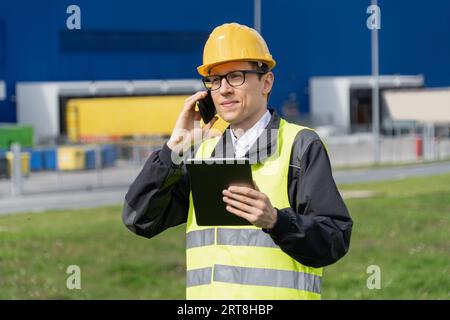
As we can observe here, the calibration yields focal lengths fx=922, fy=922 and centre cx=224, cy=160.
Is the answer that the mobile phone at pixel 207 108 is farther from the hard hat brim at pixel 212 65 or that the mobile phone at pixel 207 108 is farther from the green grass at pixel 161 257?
the green grass at pixel 161 257

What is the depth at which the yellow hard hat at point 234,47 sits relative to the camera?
3936 millimetres

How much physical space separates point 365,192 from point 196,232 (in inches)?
809

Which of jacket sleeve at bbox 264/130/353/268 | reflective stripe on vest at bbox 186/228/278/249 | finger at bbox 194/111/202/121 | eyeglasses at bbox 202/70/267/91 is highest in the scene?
eyeglasses at bbox 202/70/267/91

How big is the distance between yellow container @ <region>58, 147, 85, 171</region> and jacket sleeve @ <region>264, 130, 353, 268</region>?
34.5 meters

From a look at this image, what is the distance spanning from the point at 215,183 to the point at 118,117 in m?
42.9

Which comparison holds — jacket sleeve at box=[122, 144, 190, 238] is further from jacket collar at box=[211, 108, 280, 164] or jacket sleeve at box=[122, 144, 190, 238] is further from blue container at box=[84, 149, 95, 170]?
blue container at box=[84, 149, 95, 170]

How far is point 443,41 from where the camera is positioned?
55.7 m

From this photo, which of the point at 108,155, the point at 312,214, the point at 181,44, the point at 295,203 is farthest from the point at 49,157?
the point at 312,214

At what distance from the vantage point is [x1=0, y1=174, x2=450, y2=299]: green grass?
40.2 feet

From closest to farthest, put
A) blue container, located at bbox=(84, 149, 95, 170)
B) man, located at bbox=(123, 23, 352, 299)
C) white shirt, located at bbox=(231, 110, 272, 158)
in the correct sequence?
man, located at bbox=(123, 23, 352, 299) < white shirt, located at bbox=(231, 110, 272, 158) < blue container, located at bbox=(84, 149, 95, 170)

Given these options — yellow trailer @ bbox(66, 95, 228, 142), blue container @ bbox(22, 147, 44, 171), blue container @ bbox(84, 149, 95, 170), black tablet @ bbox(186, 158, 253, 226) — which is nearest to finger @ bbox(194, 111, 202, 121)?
black tablet @ bbox(186, 158, 253, 226)

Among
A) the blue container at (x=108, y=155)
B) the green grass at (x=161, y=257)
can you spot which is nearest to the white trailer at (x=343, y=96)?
the blue container at (x=108, y=155)

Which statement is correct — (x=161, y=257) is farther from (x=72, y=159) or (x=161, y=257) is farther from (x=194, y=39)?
(x=194, y=39)
